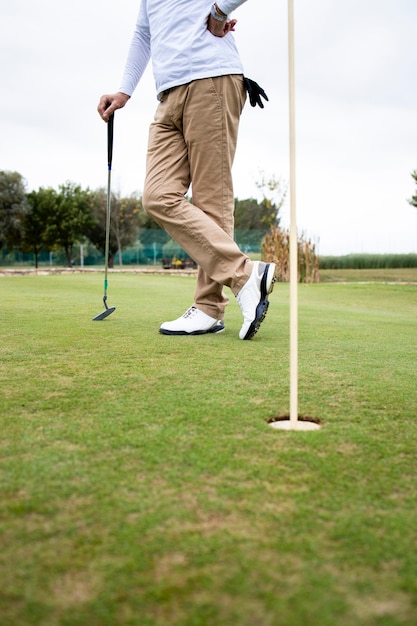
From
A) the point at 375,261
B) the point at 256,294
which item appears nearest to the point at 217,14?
the point at 256,294

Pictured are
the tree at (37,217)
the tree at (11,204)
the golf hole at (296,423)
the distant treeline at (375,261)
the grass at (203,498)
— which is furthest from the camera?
the tree at (37,217)

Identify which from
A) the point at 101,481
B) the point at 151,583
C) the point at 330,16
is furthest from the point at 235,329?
the point at 330,16

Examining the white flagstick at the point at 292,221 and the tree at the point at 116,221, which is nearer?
the white flagstick at the point at 292,221

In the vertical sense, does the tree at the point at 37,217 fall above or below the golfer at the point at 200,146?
above

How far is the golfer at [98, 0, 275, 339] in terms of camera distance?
313cm

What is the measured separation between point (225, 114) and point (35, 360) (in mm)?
1658

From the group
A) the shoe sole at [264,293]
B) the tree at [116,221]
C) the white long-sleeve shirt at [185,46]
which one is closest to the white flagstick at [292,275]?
the shoe sole at [264,293]

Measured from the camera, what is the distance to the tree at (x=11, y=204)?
3566 cm

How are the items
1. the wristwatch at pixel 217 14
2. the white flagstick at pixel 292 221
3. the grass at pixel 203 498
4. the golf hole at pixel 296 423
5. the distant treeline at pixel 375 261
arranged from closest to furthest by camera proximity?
the grass at pixel 203 498 → the golf hole at pixel 296 423 → the white flagstick at pixel 292 221 → the wristwatch at pixel 217 14 → the distant treeline at pixel 375 261

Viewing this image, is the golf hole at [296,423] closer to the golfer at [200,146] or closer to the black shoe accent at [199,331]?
the golfer at [200,146]

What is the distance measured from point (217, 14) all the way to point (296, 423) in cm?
229

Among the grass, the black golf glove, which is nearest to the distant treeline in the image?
the black golf glove

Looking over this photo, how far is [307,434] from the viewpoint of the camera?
4.99 ft

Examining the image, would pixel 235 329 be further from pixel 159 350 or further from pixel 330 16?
pixel 330 16
